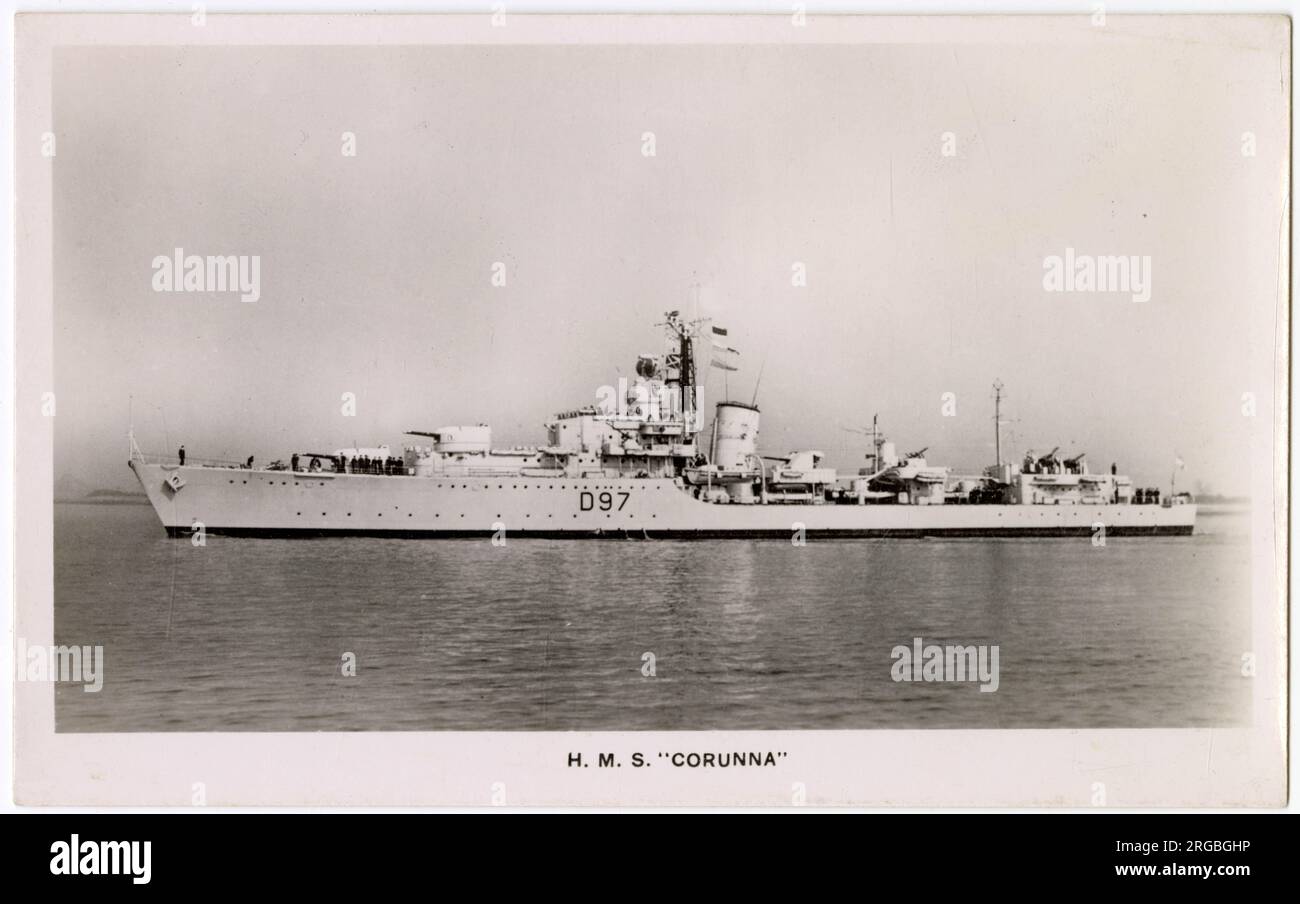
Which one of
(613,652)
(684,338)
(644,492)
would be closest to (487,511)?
(644,492)

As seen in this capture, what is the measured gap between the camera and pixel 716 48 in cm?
797

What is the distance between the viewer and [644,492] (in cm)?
2025

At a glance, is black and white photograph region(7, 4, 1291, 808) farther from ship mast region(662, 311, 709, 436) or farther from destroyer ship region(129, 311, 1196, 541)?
destroyer ship region(129, 311, 1196, 541)

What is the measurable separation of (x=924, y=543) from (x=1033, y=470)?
2866 millimetres

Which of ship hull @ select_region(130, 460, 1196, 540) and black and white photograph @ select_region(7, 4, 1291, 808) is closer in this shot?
black and white photograph @ select_region(7, 4, 1291, 808)

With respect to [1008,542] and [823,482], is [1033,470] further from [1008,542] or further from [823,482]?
[823,482]

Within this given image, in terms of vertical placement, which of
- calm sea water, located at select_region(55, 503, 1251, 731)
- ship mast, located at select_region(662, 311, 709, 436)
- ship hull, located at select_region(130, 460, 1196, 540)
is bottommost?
calm sea water, located at select_region(55, 503, 1251, 731)

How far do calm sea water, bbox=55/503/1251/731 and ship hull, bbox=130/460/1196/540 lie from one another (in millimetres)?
5945

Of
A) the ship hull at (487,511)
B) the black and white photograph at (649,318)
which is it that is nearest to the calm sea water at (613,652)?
the black and white photograph at (649,318)

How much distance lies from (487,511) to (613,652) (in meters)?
10.8

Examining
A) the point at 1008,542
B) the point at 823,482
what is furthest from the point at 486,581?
the point at 1008,542

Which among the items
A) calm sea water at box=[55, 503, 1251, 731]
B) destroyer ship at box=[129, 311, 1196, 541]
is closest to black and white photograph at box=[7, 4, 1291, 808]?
calm sea water at box=[55, 503, 1251, 731]

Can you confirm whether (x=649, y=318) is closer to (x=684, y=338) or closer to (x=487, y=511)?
(x=684, y=338)

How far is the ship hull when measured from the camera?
18.7 meters
